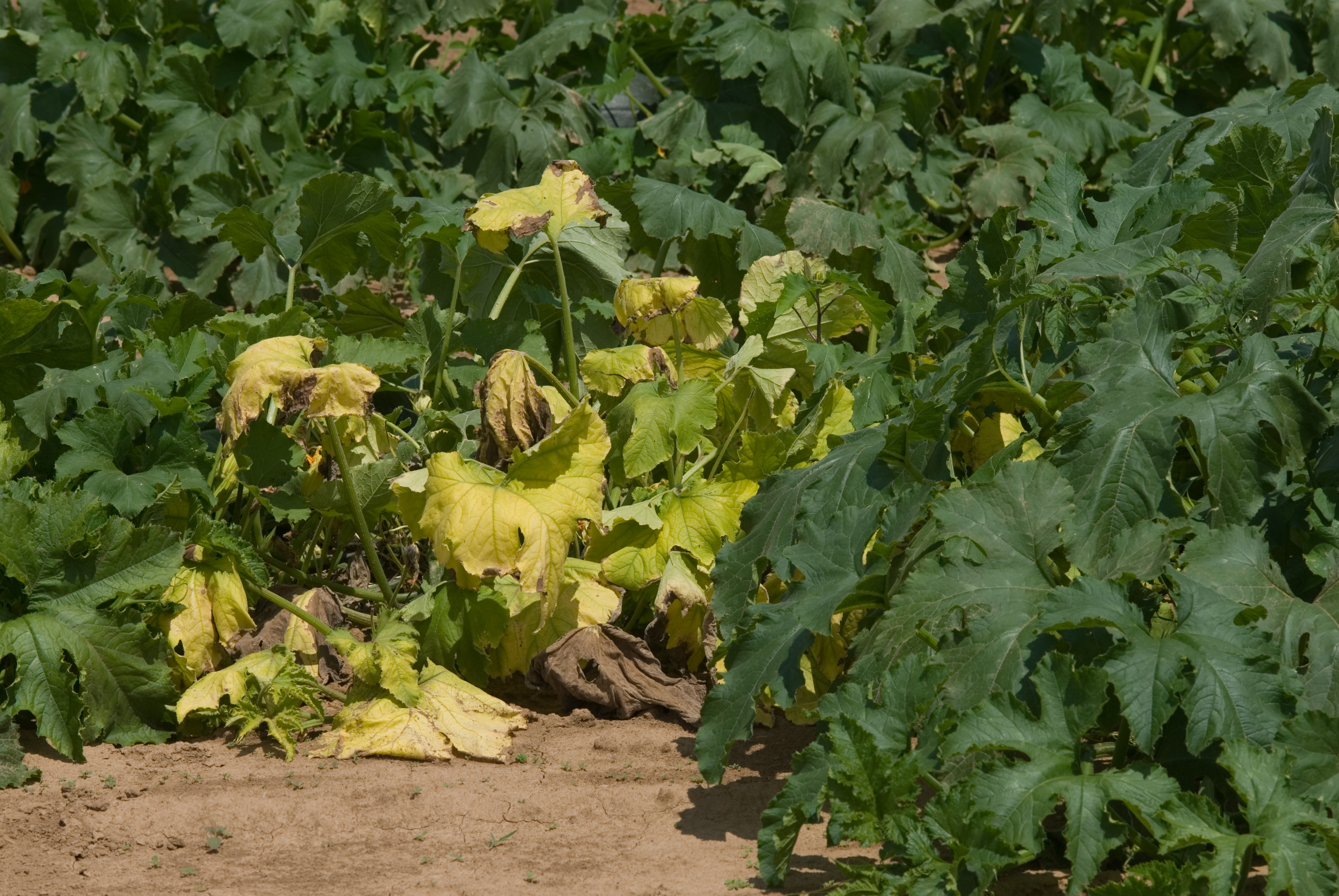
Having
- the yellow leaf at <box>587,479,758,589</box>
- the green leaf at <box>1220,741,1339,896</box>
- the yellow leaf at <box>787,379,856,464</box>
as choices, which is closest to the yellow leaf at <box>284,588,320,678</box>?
the yellow leaf at <box>587,479,758,589</box>

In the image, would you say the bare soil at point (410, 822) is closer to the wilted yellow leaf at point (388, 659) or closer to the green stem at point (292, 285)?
the wilted yellow leaf at point (388, 659)

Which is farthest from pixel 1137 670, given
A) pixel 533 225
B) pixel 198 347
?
pixel 198 347

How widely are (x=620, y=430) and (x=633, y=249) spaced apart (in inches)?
62.5

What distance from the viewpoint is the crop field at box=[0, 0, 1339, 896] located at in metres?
2.27

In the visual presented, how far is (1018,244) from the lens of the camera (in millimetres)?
2961

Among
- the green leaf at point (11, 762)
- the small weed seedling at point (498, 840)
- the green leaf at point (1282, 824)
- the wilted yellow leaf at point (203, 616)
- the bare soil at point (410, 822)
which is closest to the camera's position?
the green leaf at point (1282, 824)

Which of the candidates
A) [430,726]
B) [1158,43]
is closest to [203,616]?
[430,726]

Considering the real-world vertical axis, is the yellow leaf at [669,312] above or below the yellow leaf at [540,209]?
below

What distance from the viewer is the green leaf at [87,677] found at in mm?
2967

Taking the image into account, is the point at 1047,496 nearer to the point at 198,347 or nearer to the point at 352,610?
the point at 352,610

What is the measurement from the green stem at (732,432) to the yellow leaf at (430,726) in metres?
0.90

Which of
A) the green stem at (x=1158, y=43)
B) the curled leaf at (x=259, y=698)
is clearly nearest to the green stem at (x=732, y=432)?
the curled leaf at (x=259, y=698)

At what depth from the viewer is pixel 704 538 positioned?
3.44 m

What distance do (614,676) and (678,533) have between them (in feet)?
1.28
